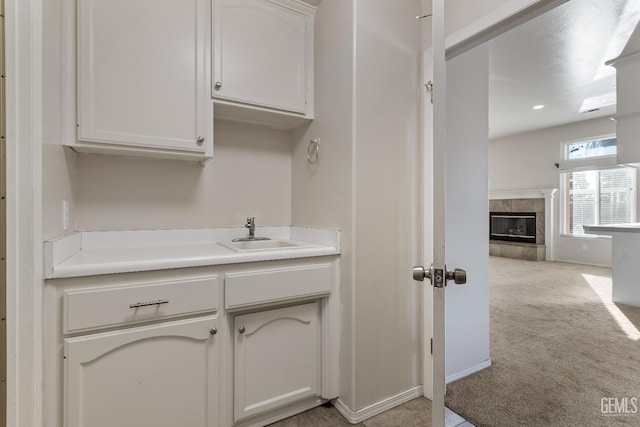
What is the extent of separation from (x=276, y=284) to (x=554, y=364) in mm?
2066

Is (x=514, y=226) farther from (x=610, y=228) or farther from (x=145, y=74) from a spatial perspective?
(x=145, y=74)

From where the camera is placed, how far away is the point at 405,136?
5.63 feet

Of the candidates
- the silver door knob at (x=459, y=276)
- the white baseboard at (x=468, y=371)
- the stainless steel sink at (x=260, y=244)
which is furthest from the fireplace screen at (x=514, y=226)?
the silver door knob at (x=459, y=276)

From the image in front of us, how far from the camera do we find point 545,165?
6.15 metres

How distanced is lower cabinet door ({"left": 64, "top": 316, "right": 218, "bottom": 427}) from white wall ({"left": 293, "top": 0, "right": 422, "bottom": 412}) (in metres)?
0.70

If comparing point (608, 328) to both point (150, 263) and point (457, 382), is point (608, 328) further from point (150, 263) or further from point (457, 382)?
point (150, 263)

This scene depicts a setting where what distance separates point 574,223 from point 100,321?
7.40m

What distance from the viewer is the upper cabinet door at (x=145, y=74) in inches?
53.0

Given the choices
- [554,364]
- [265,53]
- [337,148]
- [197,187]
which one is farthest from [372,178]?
[554,364]

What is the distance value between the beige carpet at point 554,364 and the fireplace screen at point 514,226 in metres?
2.78

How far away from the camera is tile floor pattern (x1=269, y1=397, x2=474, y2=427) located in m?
1.50

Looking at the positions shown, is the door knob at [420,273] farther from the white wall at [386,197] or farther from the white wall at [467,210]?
the white wall at [467,210]

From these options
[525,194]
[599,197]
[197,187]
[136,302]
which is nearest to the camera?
[136,302]

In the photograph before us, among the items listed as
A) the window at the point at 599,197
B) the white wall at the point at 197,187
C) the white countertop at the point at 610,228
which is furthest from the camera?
the window at the point at 599,197
